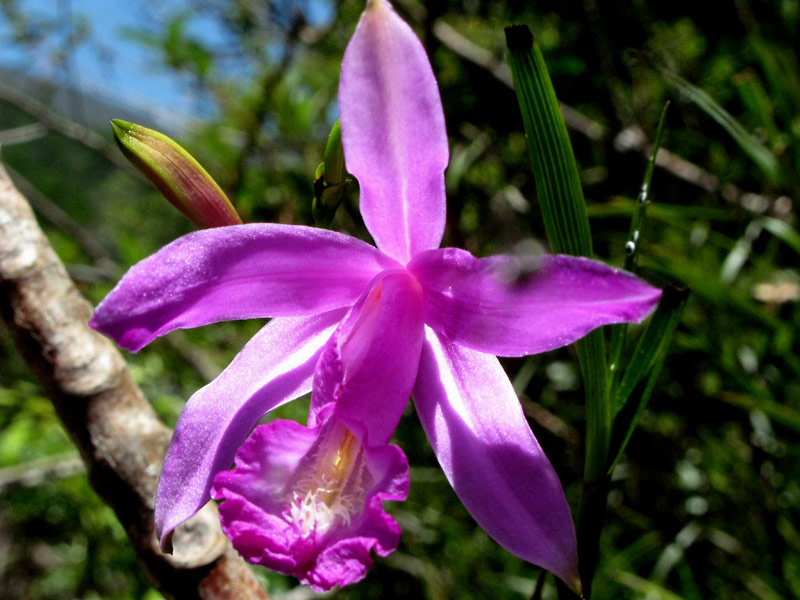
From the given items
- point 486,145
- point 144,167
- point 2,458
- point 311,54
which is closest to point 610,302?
point 144,167

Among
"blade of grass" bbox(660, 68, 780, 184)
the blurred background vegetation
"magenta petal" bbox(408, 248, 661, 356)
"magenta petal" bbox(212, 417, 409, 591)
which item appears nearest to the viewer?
"magenta petal" bbox(408, 248, 661, 356)

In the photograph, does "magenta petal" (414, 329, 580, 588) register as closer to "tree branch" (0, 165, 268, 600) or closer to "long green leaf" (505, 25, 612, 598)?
"long green leaf" (505, 25, 612, 598)

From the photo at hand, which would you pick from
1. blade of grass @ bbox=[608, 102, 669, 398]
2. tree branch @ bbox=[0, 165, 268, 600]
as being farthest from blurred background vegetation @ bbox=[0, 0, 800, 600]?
tree branch @ bbox=[0, 165, 268, 600]

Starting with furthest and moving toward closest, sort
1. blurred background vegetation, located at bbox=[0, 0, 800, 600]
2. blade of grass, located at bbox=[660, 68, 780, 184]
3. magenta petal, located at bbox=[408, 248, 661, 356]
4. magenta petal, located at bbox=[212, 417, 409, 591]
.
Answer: blurred background vegetation, located at bbox=[0, 0, 800, 600] < blade of grass, located at bbox=[660, 68, 780, 184] < magenta petal, located at bbox=[212, 417, 409, 591] < magenta petal, located at bbox=[408, 248, 661, 356]

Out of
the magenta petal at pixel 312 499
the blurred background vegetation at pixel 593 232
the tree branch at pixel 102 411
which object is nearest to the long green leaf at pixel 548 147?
the magenta petal at pixel 312 499

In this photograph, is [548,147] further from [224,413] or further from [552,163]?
[224,413]

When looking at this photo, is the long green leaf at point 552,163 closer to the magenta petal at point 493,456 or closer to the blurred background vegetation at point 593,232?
the magenta petal at point 493,456

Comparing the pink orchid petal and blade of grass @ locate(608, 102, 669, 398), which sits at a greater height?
blade of grass @ locate(608, 102, 669, 398)

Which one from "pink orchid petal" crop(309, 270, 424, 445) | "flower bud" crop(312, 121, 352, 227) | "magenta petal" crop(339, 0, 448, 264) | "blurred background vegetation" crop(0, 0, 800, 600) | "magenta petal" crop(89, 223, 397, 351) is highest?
"magenta petal" crop(339, 0, 448, 264)
